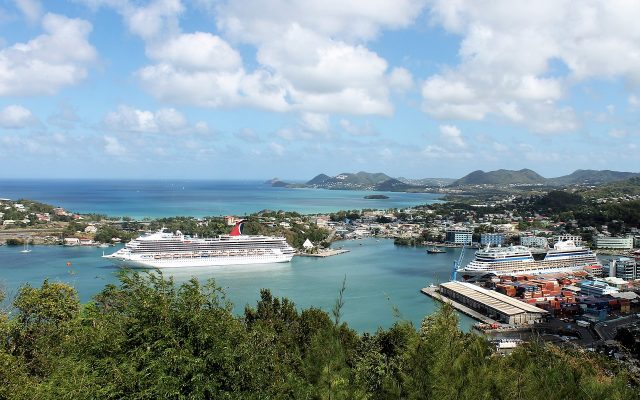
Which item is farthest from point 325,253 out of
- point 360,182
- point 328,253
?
point 360,182

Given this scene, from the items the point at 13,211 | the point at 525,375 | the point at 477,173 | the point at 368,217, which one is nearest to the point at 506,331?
the point at 525,375

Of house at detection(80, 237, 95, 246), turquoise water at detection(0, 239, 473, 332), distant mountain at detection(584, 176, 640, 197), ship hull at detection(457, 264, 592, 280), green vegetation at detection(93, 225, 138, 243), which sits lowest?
ship hull at detection(457, 264, 592, 280)

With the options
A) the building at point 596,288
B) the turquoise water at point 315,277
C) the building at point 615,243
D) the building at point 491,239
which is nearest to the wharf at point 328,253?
the turquoise water at point 315,277

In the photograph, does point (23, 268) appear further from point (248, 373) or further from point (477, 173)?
point (477, 173)

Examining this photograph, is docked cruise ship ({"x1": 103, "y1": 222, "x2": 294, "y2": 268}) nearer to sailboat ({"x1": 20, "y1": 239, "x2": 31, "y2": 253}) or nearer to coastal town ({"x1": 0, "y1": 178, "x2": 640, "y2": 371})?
coastal town ({"x1": 0, "y1": 178, "x2": 640, "y2": 371})

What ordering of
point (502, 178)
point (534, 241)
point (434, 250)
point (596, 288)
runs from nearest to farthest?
point (596, 288)
point (434, 250)
point (534, 241)
point (502, 178)

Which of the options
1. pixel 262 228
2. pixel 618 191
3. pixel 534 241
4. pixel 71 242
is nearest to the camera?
pixel 71 242

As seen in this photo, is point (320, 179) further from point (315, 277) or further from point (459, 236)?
point (315, 277)

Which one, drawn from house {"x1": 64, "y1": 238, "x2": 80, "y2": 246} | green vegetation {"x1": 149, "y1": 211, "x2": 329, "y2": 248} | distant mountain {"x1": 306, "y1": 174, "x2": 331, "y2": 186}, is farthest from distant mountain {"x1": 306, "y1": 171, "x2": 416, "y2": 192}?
house {"x1": 64, "y1": 238, "x2": 80, "y2": 246}
